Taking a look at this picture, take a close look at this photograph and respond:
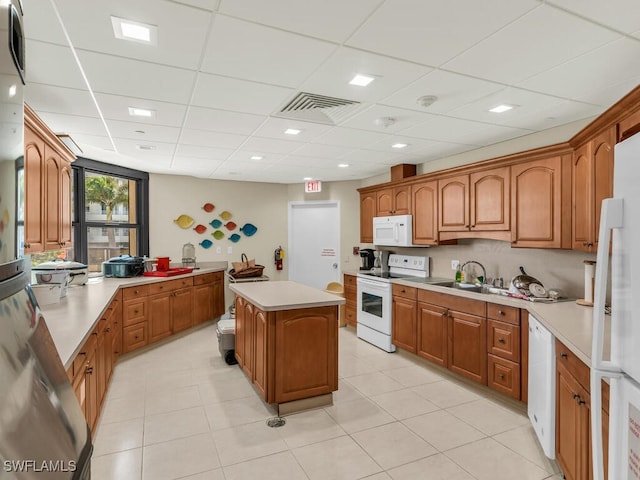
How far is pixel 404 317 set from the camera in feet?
13.8

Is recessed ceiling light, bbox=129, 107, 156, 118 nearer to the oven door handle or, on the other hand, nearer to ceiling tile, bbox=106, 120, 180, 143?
ceiling tile, bbox=106, 120, 180, 143

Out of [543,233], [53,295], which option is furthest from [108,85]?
[543,233]

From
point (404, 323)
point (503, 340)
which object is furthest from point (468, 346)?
point (404, 323)

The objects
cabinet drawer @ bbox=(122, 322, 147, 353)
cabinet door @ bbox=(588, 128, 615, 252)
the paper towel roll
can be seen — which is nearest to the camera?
cabinet door @ bbox=(588, 128, 615, 252)

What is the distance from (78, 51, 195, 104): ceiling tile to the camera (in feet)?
6.73

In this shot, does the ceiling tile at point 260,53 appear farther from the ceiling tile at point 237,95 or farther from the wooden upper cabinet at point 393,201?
the wooden upper cabinet at point 393,201

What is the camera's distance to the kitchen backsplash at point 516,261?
3127mm

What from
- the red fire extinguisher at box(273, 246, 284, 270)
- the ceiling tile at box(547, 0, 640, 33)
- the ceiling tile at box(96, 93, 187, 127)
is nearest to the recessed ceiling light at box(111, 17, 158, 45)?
the ceiling tile at box(96, 93, 187, 127)

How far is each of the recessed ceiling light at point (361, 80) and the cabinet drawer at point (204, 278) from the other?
394 centimetres

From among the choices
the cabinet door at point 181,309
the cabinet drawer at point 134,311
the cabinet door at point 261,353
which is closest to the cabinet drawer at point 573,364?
the cabinet door at point 261,353

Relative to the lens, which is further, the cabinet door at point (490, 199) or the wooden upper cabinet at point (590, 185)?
the cabinet door at point (490, 199)

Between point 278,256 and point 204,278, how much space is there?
1.47 meters

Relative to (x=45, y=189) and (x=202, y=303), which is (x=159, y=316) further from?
(x=45, y=189)

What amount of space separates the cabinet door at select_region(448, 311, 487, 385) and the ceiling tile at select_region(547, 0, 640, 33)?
7.53ft
